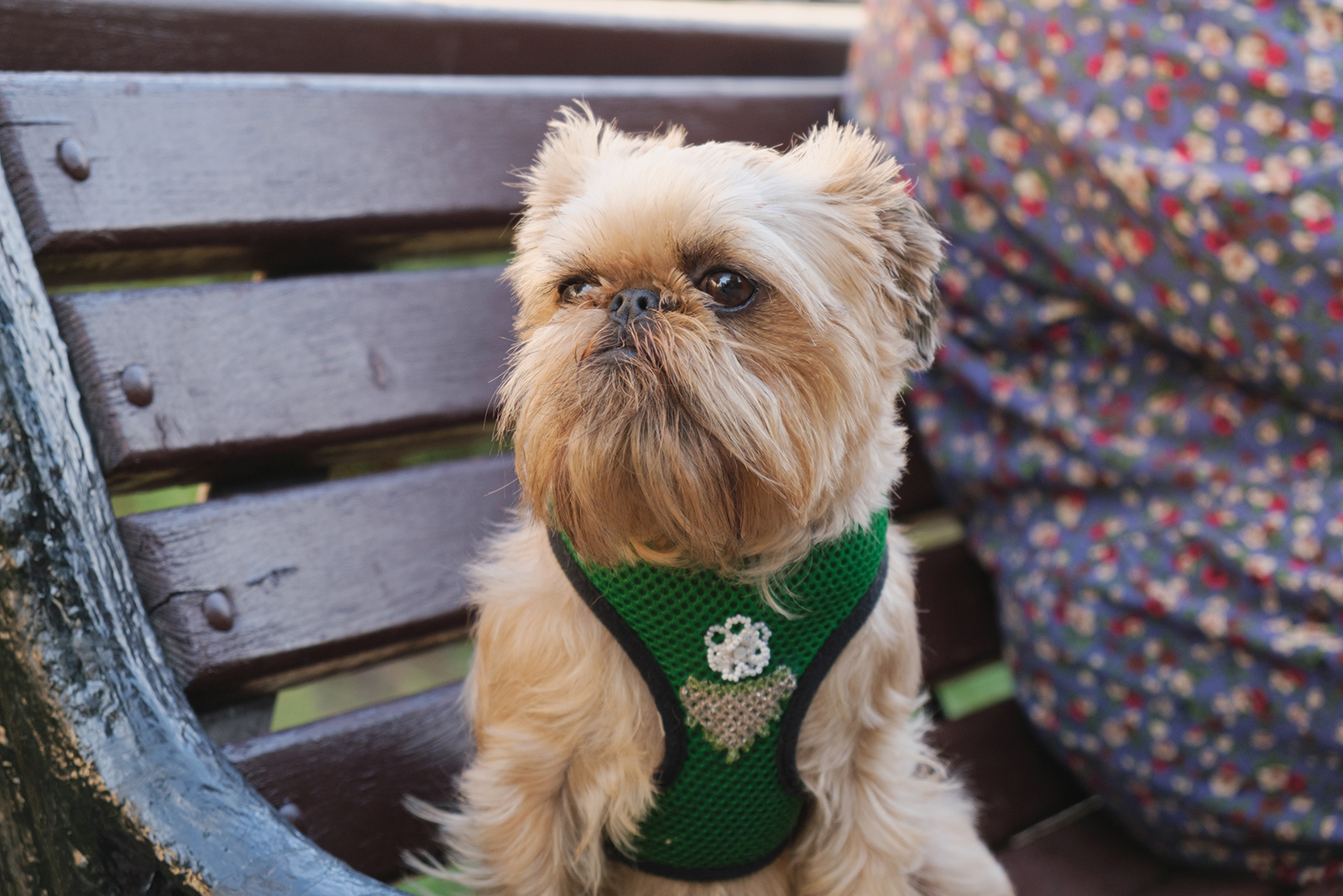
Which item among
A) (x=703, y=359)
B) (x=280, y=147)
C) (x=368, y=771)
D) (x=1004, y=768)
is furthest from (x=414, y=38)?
(x=1004, y=768)

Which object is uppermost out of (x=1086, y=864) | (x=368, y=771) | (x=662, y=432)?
(x=662, y=432)

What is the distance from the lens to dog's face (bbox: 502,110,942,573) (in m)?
0.96

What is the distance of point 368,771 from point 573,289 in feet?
2.39

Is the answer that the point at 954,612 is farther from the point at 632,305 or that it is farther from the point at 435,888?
the point at 632,305

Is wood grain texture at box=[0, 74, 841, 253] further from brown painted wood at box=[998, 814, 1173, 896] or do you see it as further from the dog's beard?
brown painted wood at box=[998, 814, 1173, 896]

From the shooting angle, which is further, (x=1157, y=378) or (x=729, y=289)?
(x=1157, y=378)

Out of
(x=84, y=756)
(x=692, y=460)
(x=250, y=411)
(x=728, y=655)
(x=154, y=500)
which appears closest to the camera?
(x=84, y=756)

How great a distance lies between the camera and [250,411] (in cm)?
132

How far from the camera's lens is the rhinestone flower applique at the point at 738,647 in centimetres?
108

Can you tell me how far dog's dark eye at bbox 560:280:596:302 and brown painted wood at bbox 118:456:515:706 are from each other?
520mm

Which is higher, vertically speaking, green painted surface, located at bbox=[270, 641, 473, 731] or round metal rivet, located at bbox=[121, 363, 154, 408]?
round metal rivet, located at bbox=[121, 363, 154, 408]

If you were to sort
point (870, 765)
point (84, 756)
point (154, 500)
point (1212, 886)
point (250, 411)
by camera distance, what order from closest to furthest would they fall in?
point (84, 756)
point (870, 765)
point (250, 411)
point (1212, 886)
point (154, 500)

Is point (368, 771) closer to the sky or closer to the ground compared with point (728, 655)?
closer to the ground

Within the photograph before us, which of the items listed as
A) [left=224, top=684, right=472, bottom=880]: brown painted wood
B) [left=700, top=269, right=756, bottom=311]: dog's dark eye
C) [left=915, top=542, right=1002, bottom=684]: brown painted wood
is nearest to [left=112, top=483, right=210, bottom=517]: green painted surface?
[left=224, top=684, right=472, bottom=880]: brown painted wood
